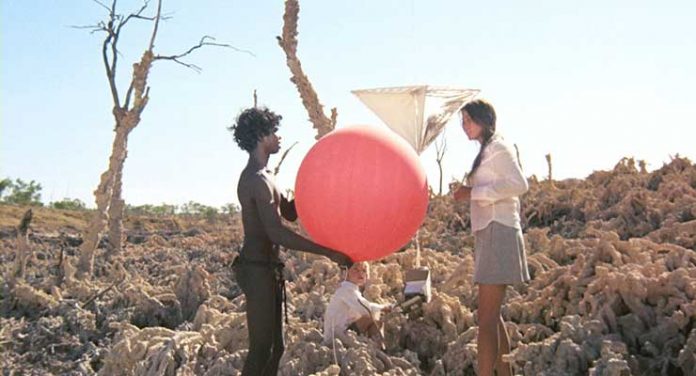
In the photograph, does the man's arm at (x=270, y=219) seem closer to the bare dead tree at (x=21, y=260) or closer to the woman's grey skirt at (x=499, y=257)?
the woman's grey skirt at (x=499, y=257)

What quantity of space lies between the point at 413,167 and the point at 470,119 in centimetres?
39

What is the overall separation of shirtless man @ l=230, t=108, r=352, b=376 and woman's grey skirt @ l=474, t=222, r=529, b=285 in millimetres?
764

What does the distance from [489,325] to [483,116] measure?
1.10 metres

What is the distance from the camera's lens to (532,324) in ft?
18.4

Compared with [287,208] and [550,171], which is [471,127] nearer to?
[287,208]

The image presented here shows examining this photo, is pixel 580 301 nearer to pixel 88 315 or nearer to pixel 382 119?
pixel 382 119

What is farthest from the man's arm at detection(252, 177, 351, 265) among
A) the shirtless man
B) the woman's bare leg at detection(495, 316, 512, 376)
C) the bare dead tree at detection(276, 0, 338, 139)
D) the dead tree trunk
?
the dead tree trunk

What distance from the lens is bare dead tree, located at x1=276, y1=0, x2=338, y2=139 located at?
31.8 feet

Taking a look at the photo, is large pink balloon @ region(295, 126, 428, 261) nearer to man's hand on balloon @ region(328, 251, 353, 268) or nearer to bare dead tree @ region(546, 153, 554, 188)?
man's hand on balloon @ region(328, 251, 353, 268)

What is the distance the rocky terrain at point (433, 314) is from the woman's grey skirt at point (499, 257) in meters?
0.71

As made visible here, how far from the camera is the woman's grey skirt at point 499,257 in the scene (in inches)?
156

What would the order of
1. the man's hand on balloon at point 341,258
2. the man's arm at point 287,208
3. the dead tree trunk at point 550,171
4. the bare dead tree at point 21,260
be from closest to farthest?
the man's hand on balloon at point 341,258 → the man's arm at point 287,208 → the bare dead tree at point 21,260 → the dead tree trunk at point 550,171

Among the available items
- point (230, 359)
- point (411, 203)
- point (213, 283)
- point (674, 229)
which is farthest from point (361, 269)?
point (213, 283)

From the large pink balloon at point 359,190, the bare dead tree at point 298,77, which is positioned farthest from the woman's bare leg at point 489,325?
the bare dead tree at point 298,77
